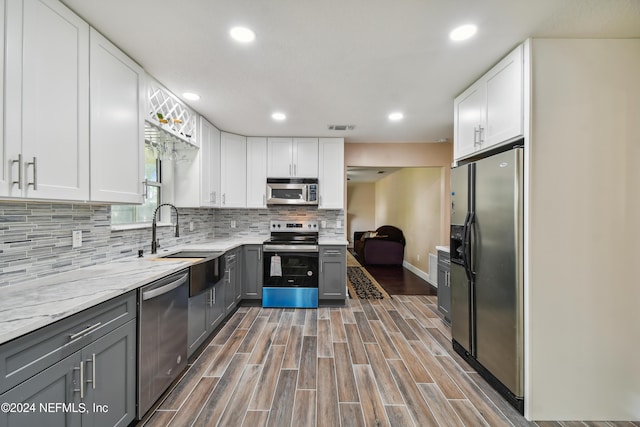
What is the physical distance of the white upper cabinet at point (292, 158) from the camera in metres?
3.88

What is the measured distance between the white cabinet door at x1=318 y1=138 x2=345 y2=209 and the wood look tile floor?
66.9 inches

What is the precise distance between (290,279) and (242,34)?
2.77 metres

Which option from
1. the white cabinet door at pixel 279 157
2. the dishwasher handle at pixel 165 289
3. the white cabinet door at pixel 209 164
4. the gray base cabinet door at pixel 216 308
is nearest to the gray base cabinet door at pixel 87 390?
the dishwasher handle at pixel 165 289

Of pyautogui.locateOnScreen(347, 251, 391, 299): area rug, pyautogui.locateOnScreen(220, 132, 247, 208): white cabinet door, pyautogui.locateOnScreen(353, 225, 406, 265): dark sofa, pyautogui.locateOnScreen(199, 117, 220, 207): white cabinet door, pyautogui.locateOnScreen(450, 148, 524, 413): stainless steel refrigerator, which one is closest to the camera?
pyautogui.locateOnScreen(450, 148, 524, 413): stainless steel refrigerator

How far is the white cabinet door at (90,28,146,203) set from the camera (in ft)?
5.20

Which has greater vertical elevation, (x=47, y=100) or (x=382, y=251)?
(x=47, y=100)

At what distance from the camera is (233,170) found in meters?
3.80

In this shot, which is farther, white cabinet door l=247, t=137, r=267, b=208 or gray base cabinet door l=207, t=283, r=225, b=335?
white cabinet door l=247, t=137, r=267, b=208

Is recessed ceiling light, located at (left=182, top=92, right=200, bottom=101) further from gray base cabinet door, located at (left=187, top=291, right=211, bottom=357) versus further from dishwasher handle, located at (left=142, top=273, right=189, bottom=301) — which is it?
gray base cabinet door, located at (left=187, top=291, right=211, bottom=357)

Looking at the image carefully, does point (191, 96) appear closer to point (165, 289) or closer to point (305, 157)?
point (305, 157)

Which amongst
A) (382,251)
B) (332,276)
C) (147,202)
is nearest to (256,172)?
(147,202)

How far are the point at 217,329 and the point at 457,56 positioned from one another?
10.9 feet

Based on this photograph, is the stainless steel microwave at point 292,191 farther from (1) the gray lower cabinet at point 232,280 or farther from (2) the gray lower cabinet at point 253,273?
(1) the gray lower cabinet at point 232,280

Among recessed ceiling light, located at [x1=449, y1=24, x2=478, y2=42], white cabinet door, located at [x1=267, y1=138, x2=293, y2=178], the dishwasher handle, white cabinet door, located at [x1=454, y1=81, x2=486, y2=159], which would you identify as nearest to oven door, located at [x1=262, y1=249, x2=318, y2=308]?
white cabinet door, located at [x1=267, y1=138, x2=293, y2=178]
